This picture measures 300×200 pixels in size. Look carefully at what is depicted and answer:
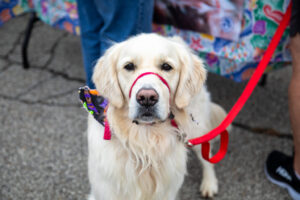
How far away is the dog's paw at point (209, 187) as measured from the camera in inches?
83.7

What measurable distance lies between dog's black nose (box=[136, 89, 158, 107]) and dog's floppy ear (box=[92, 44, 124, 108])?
0.20m

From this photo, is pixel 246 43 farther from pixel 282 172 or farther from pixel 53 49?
pixel 53 49

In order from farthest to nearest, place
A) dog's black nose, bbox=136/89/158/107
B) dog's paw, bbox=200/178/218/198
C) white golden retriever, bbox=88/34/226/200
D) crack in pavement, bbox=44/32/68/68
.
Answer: crack in pavement, bbox=44/32/68/68 → dog's paw, bbox=200/178/218/198 → white golden retriever, bbox=88/34/226/200 → dog's black nose, bbox=136/89/158/107

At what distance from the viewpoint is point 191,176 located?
2.32 m

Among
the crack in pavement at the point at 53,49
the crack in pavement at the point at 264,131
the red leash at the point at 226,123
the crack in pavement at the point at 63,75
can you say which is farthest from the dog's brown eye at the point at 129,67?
the crack in pavement at the point at 53,49

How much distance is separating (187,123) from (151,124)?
213 mm

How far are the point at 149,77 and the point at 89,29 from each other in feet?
3.74

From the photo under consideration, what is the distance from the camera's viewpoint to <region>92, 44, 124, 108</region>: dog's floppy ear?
1513mm

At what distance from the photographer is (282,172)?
7.14ft

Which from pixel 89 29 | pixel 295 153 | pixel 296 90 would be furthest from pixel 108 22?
pixel 295 153

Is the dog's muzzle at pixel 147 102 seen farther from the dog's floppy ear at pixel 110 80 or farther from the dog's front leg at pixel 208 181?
the dog's front leg at pixel 208 181

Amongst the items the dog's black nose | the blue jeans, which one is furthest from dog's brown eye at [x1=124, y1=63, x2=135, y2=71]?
the blue jeans

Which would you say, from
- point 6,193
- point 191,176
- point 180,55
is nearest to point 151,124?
point 180,55

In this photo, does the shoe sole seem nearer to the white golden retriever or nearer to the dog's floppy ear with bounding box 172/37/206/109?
the white golden retriever
